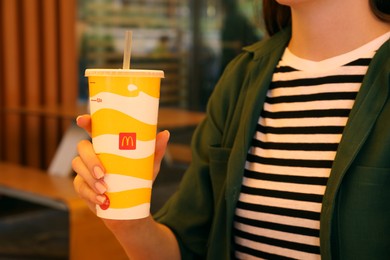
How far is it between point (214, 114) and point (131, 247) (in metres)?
0.35

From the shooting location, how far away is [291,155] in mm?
1134

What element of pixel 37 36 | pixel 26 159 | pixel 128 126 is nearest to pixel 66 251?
pixel 26 159

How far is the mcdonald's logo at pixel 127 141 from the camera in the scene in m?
0.91

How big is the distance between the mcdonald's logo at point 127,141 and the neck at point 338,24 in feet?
1.34

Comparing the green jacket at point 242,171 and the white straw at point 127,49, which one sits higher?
the white straw at point 127,49

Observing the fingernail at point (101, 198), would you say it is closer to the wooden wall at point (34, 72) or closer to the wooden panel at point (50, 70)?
the wooden wall at point (34, 72)

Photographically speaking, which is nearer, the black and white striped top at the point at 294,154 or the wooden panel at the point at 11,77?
the black and white striped top at the point at 294,154

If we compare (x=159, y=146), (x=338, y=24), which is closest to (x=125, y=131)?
(x=159, y=146)

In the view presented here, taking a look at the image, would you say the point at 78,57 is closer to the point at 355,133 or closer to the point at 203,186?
the point at 203,186

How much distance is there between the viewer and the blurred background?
420cm

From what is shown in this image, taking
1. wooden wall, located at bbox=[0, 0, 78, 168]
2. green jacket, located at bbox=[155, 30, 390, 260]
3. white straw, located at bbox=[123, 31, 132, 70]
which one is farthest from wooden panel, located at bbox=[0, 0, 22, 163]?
white straw, located at bbox=[123, 31, 132, 70]

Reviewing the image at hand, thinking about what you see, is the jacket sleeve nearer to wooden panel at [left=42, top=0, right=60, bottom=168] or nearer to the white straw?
the white straw

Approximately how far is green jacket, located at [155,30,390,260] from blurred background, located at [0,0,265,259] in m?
0.26

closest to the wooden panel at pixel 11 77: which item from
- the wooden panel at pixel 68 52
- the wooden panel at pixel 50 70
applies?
the wooden panel at pixel 50 70
